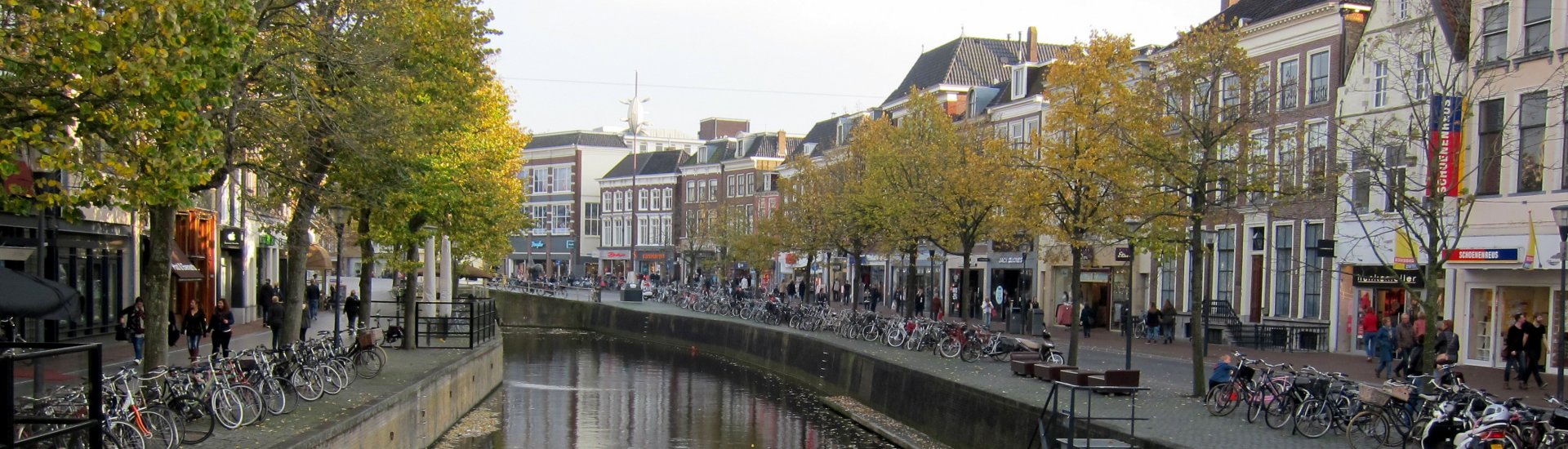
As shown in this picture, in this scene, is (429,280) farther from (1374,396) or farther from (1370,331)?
(1374,396)

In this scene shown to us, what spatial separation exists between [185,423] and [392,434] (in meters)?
5.07

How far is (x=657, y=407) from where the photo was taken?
33.8 meters

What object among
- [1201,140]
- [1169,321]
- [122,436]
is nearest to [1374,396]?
[1201,140]

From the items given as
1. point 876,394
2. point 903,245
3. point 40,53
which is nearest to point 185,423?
point 40,53

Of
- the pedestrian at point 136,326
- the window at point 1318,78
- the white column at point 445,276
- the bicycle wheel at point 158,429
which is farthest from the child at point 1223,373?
the white column at point 445,276

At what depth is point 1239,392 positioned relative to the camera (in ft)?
66.9

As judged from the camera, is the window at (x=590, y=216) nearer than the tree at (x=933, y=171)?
No

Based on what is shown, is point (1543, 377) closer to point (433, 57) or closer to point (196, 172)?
point (433, 57)

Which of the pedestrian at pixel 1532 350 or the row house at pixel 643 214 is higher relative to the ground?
the row house at pixel 643 214

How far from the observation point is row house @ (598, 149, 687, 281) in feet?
372

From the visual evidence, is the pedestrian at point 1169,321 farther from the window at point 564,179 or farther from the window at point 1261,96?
the window at point 564,179

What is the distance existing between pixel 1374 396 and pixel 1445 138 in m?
13.2

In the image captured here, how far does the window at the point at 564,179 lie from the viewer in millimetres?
129625

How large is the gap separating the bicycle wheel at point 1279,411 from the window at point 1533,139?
39.4 feet
